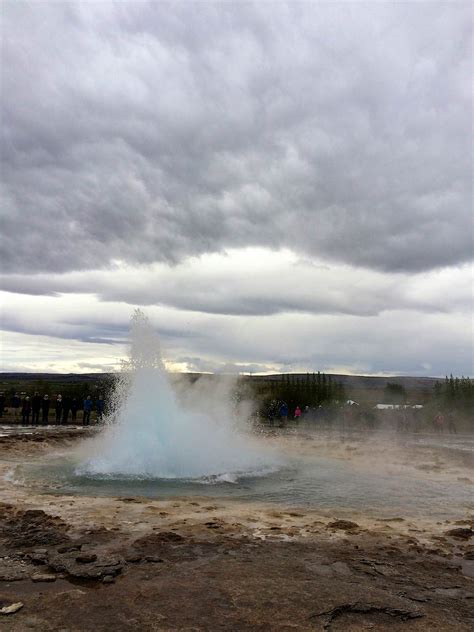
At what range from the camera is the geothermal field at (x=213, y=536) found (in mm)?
3623

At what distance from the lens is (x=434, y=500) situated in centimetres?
813

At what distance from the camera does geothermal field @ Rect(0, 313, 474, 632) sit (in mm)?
3623

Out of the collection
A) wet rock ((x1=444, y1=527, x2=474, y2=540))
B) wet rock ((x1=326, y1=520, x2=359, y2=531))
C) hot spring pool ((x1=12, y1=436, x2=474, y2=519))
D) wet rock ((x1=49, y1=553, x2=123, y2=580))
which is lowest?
hot spring pool ((x1=12, y1=436, x2=474, y2=519))

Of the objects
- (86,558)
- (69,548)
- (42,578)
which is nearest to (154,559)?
(86,558)

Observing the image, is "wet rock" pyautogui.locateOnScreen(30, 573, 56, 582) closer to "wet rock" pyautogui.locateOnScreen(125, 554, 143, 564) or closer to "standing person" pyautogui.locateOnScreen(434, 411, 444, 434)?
"wet rock" pyautogui.locateOnScreen(125, 554, 143, 564)

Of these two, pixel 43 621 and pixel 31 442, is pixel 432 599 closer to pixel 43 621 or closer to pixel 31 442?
pixel 43 621

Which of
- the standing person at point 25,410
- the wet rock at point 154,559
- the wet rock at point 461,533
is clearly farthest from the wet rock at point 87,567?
the standing person at point 25,410

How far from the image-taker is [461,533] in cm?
591

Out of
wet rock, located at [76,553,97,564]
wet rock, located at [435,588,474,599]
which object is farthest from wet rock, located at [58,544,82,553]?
wet rock, located at [435,588,474,599]

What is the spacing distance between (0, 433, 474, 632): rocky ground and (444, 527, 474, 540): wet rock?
0.07 feet

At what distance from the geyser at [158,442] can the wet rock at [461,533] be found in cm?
452

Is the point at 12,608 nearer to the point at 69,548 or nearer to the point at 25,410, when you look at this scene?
the point at 69,548

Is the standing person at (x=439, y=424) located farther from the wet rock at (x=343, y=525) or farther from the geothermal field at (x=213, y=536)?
the wet rock at (x=343, y=525)

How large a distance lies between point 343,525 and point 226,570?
7.03 feet
